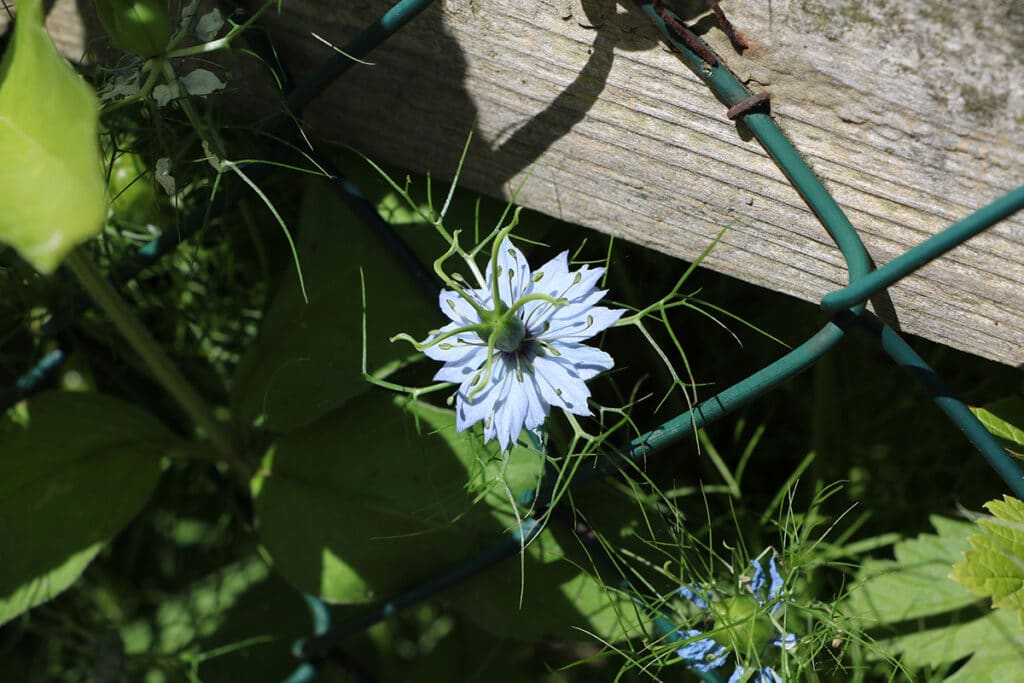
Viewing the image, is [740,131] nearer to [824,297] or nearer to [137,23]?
[824,297]

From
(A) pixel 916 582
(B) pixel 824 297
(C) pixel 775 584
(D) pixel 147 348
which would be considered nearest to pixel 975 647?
(A) pixel 916 582

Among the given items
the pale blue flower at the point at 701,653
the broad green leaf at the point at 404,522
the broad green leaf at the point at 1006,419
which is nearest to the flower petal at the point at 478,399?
the broad green leaf at the point at 404,522

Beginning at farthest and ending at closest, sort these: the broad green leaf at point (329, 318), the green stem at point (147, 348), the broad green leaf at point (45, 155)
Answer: the broad green leaf at point (329, 318) → the green stem at point (147, 348) → the broad green leaf at point (45, 155)

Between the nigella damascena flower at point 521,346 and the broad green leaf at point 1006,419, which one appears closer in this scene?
the nigella damascena flower at point 521,346

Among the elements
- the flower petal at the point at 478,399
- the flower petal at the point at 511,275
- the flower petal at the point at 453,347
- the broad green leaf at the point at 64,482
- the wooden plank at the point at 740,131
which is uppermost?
the wooden plank at the point at 740,131

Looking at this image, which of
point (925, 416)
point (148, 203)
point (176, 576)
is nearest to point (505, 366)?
point (148, 203)

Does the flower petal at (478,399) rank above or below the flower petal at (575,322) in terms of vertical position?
below

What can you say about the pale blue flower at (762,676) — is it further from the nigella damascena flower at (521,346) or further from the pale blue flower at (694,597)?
the nigella damascena flower at (521,346)

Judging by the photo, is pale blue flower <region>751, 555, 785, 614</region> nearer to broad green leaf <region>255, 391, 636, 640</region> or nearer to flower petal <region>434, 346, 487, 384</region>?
broad green leaf <region>255, 391, 636, 640</region>

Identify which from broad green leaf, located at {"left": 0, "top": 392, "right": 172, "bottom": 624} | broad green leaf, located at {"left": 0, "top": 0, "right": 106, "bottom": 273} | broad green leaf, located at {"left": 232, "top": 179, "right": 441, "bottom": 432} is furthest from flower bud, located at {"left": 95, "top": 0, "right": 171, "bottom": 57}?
broad green leaf, located at {"left": 0, "top": 392, "right": 172, "bottom": 624}
